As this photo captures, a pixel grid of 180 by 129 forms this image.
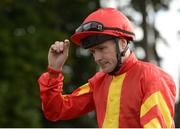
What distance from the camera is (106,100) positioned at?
12.8 ft

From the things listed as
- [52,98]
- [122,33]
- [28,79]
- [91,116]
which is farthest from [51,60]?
[91,116]

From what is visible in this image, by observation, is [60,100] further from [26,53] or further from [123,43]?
[26,53]

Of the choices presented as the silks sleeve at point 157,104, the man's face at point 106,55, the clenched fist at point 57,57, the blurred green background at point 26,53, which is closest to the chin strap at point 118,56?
the man's face at point 106,55

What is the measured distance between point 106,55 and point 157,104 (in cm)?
48

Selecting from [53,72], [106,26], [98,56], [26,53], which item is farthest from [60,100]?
[26,53]

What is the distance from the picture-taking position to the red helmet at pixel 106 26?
3773 millimetres

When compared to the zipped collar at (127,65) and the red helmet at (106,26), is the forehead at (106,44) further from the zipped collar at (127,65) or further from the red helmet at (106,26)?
the zipped collar at (127,65)

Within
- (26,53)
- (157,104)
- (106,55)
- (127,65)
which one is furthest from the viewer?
(26,53)

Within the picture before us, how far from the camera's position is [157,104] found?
11.3 feet

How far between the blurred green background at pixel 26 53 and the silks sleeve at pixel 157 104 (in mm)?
12026

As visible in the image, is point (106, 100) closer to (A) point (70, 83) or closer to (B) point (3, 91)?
(B) point (3, 91)

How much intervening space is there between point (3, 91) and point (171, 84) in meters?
12.2

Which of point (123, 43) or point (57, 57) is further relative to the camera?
point (57, 57)

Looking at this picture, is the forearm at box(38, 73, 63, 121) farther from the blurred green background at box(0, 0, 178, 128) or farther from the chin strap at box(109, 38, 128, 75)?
the blurred green background at box(0, 0, 178, 128)
